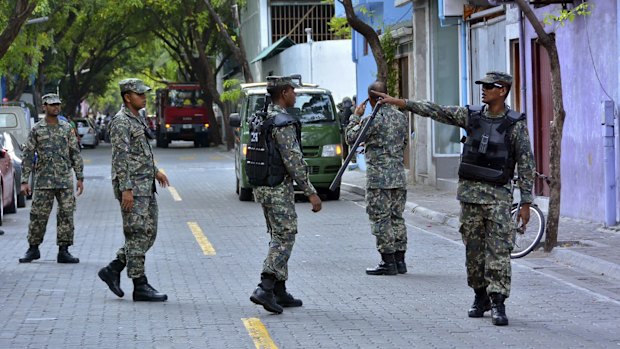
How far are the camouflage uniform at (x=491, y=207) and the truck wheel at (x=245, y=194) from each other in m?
12.9

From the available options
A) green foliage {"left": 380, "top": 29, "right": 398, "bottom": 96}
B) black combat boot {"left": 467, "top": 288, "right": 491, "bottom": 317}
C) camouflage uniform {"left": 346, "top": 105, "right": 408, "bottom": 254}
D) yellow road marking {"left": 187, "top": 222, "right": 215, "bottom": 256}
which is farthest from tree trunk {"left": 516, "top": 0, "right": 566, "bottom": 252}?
green foliage {"left": 380, "top": 29, "right": 398, "bottom": 96}

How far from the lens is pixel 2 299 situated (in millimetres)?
10422

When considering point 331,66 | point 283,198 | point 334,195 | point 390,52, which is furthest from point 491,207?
point 331,66

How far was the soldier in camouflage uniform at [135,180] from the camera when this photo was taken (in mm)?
10039

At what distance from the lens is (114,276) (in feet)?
34.0

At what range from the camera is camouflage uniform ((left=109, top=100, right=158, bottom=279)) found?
1004 centimetres

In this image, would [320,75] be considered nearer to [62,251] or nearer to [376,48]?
[376,48]

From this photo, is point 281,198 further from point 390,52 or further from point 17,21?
point 17,21

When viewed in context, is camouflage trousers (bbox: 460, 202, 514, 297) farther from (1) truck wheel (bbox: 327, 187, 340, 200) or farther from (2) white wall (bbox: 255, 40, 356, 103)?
(2) white wall (bbox: 255, 40, 356, 103)

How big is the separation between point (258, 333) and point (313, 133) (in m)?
13.5

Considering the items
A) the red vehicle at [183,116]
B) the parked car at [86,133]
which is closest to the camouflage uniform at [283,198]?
the red vehicle at [183,116]

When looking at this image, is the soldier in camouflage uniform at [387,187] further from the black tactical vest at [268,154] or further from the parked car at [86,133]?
the parked car at [86,133]

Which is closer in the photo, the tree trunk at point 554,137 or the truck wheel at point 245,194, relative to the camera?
the tree trunk at point 554,137

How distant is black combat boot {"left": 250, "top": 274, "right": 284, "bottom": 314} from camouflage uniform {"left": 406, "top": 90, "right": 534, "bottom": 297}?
1.54m
